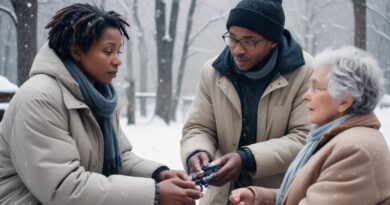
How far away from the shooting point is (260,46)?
303 centimetres

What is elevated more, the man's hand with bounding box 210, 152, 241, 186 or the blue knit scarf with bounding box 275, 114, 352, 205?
the blue knit scarf with bounding box 275, 114, 352, 205

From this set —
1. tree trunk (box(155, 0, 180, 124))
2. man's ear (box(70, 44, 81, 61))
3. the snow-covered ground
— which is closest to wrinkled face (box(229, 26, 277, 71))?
man's ear (box(70, 44, 81, 61))

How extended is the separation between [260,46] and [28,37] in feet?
22.6

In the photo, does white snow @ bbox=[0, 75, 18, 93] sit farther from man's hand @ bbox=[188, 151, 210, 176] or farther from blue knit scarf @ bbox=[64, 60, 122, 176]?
man's hand @ bbox=[188, 151, 210, 176]

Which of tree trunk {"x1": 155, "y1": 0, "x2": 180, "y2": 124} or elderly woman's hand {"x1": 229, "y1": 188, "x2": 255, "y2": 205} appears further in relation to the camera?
tree trunk {"x1": 155, "y1": 0, "x2": 180, "y2": 124}

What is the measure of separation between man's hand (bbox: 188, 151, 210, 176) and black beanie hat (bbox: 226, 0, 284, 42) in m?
0.80

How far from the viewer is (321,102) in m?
2.40

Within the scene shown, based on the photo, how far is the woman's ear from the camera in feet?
7.52

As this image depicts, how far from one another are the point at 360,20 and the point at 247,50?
9.20 meters

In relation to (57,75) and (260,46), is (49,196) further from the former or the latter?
(260,46)

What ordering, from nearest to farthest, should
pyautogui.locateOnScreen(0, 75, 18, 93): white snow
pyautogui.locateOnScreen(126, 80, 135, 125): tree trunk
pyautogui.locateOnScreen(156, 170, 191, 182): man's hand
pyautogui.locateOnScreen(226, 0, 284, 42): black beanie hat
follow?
1. pyautogui.locateOnScreen(156, 170, 191, 182): man's hand
2. pyautogui.locateOnScreen(226, 0, 284, 42): black beanie hat
3. pyautogui.locateOnScreen(0, 75, 18, 93): white snow
4. pyautogui.locateOnScreen(126, 80, 135, 125): tree trunk

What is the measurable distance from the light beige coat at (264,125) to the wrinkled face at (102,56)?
77 centimetres

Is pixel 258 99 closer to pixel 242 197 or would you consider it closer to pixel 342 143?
pixel 242 197

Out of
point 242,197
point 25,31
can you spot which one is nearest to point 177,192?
point 242,197
